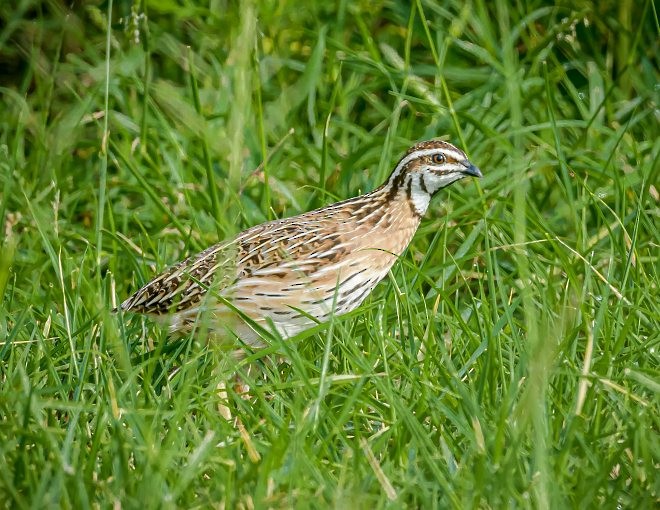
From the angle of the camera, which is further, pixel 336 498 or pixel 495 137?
pixel 495 137

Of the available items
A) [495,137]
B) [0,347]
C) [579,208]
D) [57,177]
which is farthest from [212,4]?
[0,347]

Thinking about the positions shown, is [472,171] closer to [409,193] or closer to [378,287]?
[409,193]

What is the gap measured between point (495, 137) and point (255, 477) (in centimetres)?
328

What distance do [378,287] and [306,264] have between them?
2.91 ft

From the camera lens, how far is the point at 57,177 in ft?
23.9

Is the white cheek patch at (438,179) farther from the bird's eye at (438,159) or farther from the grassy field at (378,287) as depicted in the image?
the grassy field at (378,287)

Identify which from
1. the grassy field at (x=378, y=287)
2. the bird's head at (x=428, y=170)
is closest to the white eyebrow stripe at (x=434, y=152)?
the bird's head at (x=428, y=170)

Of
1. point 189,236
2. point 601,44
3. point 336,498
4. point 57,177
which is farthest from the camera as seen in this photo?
point 601,44

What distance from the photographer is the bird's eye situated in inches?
234

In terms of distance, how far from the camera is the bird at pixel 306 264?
565 cm

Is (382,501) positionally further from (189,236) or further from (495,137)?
(495,137)

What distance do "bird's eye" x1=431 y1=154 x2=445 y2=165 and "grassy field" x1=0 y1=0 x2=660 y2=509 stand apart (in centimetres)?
32

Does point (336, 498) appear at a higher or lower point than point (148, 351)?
higher

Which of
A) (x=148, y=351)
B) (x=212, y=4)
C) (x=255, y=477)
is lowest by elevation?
(x=148, y=351)
